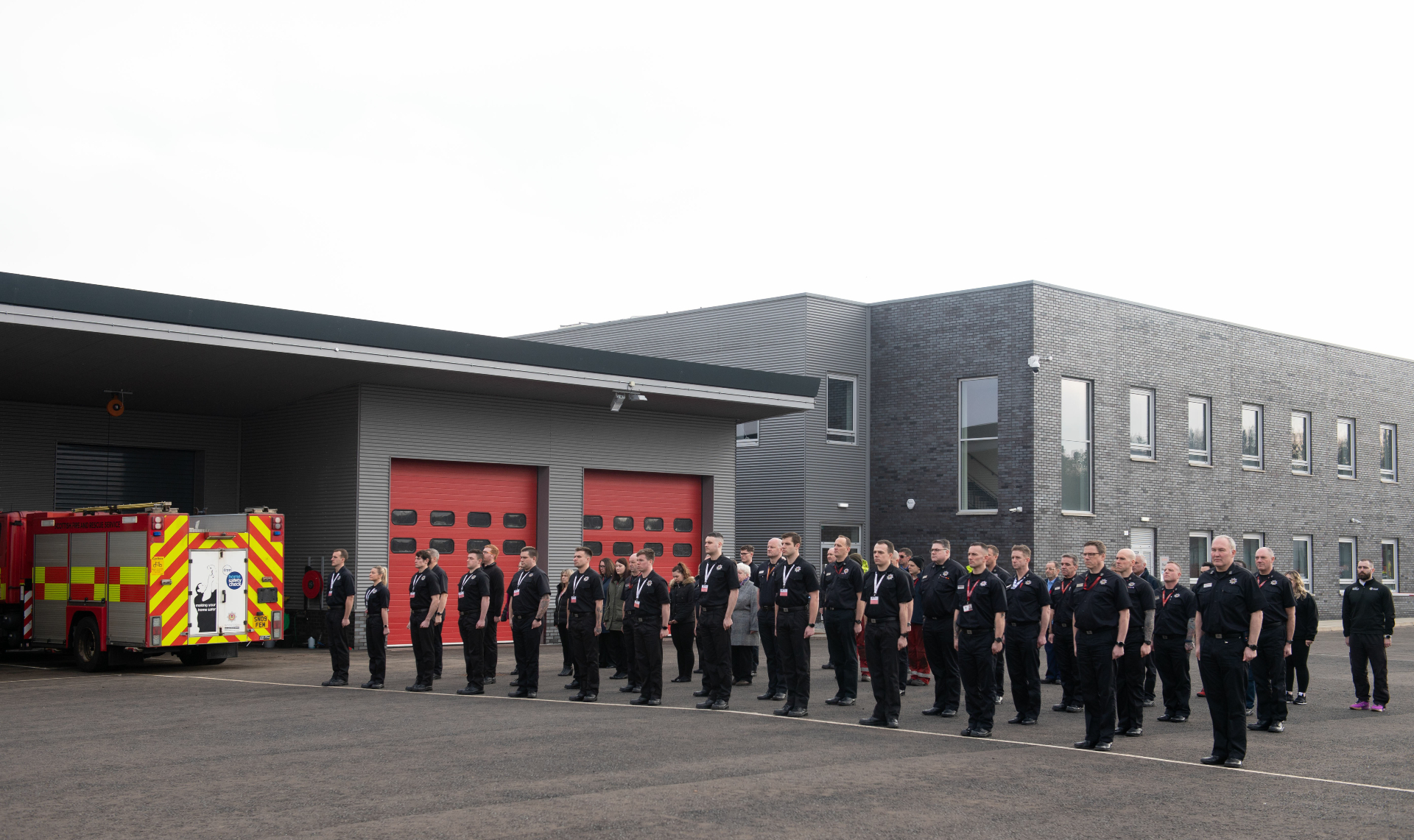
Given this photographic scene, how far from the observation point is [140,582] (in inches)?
717

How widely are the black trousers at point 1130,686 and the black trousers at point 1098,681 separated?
0.46 meters

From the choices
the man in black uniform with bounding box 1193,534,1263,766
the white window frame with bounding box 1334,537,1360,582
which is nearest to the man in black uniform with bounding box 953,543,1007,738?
the man in black uniform with bounding box 1193,534,1263,766

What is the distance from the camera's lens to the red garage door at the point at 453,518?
23.0m

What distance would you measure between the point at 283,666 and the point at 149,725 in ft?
23.1

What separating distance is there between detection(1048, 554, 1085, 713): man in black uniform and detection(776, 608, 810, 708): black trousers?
9.45 feet

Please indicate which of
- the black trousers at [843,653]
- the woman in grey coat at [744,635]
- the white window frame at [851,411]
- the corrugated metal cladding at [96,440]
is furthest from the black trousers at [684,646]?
the white window frame at [851,411]

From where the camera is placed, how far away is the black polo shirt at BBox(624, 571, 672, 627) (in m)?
15.0

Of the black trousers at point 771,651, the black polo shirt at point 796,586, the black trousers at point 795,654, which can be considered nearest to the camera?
the black trousers at point 795,654

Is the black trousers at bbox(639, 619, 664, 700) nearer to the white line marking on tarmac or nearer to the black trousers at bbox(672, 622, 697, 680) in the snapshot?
the white line marking on tarmac

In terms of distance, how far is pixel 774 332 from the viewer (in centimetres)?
3092

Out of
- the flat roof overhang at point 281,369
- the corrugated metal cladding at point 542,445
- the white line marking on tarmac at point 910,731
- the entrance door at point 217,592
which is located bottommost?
the white line marking on tarmac at point 910,731

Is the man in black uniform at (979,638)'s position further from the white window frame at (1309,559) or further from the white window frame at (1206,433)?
the white window frame at (1309,559)

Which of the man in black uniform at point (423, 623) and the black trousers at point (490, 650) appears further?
A: the black trousers at point (490, 650)

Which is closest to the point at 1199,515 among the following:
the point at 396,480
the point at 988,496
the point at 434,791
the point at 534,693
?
the point at 988,496
